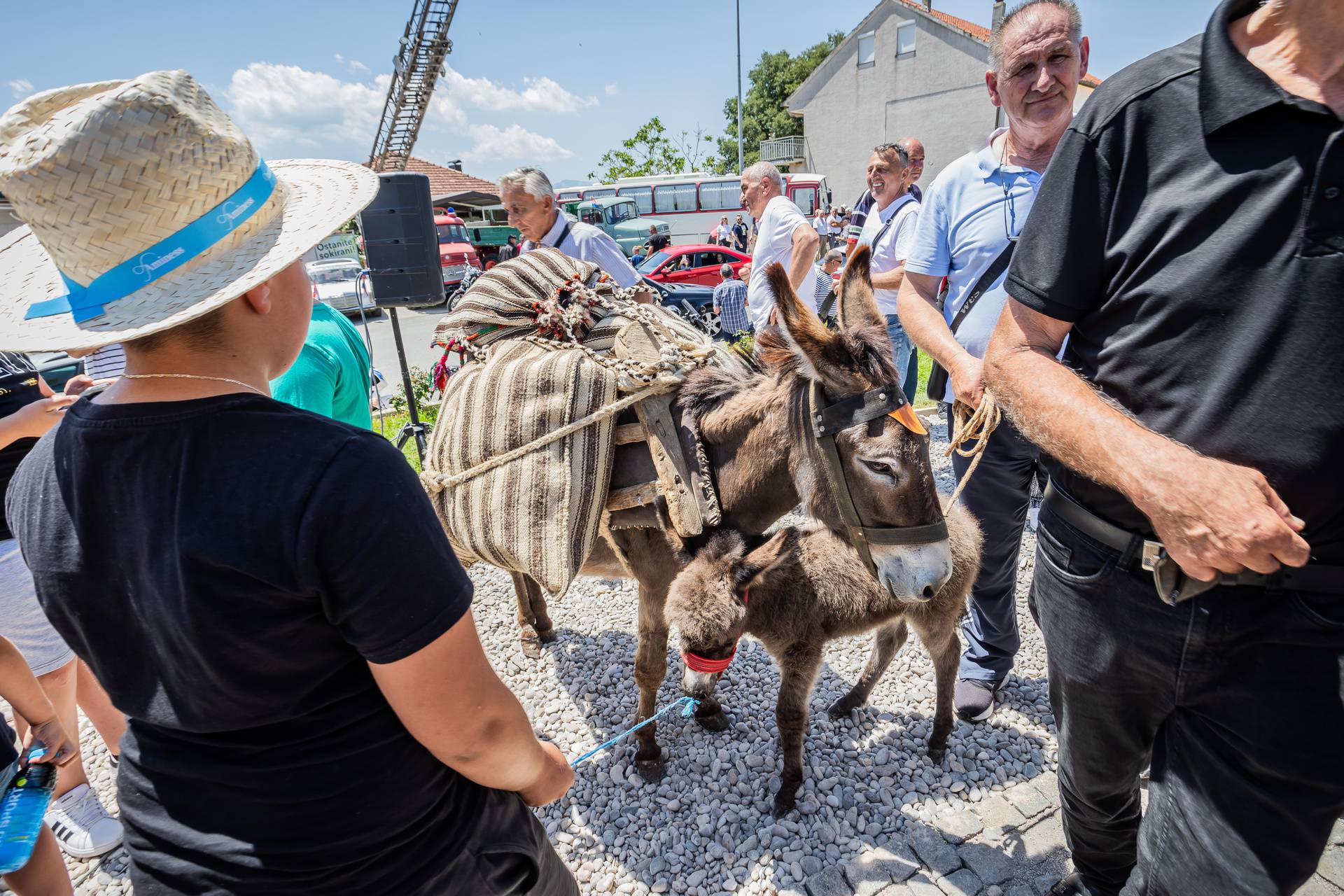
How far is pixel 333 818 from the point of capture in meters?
1.08

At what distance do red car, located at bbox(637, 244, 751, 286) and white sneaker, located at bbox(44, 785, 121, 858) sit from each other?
46.9ft

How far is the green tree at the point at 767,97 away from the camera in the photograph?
50.5 meters

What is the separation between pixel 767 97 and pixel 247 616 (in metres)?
59.5

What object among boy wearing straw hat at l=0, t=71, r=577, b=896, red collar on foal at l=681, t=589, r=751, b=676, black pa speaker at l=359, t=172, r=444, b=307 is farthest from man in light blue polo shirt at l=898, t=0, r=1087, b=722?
black pa speaker at l=359, t=172, r=444, b=307

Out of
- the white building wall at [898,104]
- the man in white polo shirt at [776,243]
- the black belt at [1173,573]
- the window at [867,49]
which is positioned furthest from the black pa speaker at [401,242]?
the window at [867,49]

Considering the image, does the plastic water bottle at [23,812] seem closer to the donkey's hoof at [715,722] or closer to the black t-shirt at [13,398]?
the black t-shirt at [13,398]

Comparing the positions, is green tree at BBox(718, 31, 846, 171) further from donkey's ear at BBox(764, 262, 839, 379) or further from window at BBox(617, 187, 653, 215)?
donkey's ear at BBox(764, 262, 839, 379)

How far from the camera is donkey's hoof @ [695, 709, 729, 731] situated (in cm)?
326

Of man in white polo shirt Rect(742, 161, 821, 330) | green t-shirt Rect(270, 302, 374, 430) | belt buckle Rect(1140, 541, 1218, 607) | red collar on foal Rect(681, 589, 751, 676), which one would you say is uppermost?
man in white polo shirt Rect(742, 161, 821, 330)

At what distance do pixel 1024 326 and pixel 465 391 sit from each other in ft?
6.81

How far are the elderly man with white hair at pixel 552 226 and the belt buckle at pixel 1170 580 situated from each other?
401cm

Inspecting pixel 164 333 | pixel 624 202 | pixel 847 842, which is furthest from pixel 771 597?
pixel 624 202

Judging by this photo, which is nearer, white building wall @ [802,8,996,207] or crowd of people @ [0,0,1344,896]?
crowd of people @ [0,0,1344,896]

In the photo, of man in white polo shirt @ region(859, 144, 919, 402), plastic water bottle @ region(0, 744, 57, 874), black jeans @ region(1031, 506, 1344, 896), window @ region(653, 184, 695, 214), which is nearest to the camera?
black jeans @ region(1031, 506, 1344, 896)
